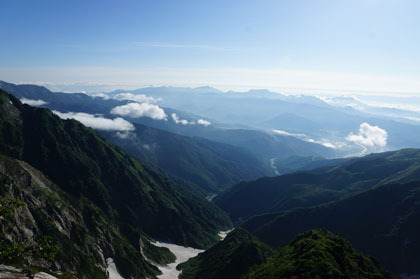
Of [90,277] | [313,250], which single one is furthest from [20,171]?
[313,250]

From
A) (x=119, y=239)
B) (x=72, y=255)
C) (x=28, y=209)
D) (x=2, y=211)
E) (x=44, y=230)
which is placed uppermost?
(x=2, y=211)

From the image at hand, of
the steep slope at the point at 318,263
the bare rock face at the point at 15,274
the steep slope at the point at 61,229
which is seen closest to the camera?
the bare rock face at the point at 15,274

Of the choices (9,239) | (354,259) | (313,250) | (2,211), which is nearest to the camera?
(2,211)

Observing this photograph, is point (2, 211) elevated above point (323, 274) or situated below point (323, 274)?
above

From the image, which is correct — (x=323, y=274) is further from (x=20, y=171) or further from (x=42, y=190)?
(x=20, y=171)

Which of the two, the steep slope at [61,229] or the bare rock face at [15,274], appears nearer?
the bare rock face at [15,274]

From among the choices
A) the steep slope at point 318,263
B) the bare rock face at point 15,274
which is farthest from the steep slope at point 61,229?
the steep slope at point 318,263

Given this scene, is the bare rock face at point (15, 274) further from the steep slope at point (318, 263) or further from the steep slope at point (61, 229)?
the steep slope at point (61, 229)

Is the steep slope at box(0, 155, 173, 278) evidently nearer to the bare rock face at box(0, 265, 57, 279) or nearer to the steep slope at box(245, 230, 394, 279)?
the bare rock face at box(0, 265, 57, 279)
